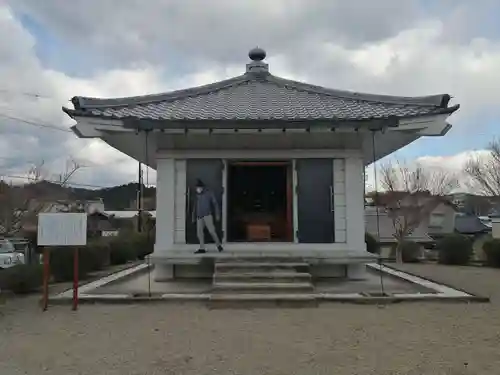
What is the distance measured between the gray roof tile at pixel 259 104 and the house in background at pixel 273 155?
0.11 feet

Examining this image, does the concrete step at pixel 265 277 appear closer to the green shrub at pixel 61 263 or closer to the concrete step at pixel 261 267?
the concrete step at pixel 261 267

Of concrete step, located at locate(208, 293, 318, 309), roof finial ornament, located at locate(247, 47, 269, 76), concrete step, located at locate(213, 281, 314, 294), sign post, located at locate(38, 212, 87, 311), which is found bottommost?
concrete step, located at locate(208, 293, 318, 309)

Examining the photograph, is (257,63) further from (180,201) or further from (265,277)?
(265,277)

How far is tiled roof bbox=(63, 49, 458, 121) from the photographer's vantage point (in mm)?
9602

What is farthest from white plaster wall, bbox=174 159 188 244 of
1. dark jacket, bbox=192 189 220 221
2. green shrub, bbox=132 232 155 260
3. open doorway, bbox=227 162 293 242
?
green shrub, bbox=132 232 155 260

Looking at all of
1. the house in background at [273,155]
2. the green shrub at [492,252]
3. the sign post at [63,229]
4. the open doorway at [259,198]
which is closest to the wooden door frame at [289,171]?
the house in background at [273,155]

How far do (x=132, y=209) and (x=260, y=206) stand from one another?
45.8 metres

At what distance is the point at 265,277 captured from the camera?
8750 mm

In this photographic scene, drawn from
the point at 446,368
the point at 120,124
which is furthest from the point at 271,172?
the point at 446,368

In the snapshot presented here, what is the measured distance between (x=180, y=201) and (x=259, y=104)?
2734 millimetres

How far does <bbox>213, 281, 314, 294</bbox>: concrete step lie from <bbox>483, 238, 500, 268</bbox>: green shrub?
33.9 ft

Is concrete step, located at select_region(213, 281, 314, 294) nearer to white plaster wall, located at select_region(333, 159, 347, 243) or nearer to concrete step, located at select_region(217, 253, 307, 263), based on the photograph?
concrete step, located at select_region(217, 253, 307, 263)

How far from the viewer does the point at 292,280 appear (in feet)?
28.4

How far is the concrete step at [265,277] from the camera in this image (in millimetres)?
8672
